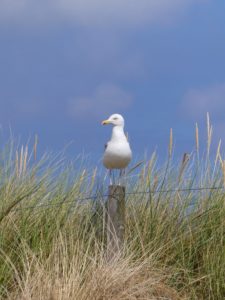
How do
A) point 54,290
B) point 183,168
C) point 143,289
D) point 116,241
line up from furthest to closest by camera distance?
1. point 183,168
2. point 116,241
3. point 143,289
4. point 54,290

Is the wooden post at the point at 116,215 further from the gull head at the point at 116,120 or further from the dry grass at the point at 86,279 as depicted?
the gull head at the point at 116,120

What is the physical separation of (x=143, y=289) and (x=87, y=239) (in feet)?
3.26

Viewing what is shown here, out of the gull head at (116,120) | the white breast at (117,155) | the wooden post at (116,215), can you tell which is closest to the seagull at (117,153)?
the white breast at (117,155)

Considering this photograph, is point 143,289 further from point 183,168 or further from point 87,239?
point 183,168

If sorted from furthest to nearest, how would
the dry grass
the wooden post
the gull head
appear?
the gull head, the wooden post, the dry grass

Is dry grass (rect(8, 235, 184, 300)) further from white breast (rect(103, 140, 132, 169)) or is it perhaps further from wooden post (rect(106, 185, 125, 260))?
white breast (rect(103, 140, 132, 169))

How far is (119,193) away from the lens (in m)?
5.92

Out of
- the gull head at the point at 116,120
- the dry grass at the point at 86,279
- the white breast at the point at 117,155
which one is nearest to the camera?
the dry grass at the point at 86,279

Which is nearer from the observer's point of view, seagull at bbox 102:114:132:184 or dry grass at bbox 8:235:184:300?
dry grass at bbox 8:235:184:300

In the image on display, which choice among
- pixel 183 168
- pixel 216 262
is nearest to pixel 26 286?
pixel 216 262

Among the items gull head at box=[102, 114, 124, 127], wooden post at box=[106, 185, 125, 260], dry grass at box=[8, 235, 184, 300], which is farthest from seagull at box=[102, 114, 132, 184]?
dry grass at box=[8, 235, 184, 300]

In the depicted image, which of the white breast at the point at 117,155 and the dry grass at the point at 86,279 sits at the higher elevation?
the white breast at the point at 117,155

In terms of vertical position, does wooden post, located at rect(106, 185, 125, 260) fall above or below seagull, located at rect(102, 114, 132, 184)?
below

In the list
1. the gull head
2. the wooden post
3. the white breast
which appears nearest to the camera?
the wooden post
